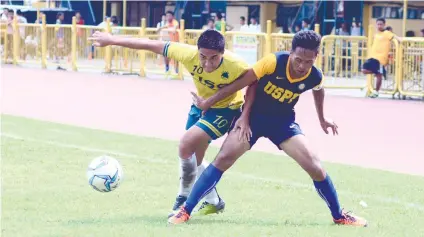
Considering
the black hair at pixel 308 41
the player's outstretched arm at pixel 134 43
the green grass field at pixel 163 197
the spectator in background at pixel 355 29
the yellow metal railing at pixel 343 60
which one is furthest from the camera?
the spectator in background at pixel 355 29

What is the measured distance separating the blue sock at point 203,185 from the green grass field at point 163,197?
164mm

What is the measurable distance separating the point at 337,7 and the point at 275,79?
22.6 metres

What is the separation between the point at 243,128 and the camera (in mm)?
7605

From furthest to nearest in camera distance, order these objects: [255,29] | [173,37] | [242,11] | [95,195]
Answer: [242,11] < [255,29] < [173,37] < [95,195]

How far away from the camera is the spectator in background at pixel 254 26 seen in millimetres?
29641

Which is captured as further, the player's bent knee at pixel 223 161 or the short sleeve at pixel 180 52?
the short sleeve at pixel 180 52

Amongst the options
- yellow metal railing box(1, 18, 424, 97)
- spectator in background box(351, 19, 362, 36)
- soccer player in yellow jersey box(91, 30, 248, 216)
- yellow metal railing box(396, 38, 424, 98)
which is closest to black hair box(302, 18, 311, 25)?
spectator in background box(351, 19, 362, 36)

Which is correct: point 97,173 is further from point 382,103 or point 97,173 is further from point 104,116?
point 382,103

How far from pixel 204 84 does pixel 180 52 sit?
325 mm

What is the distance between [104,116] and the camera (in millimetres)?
16922

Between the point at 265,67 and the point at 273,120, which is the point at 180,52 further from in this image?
the point at 273,120

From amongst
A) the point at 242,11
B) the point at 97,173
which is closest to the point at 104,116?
the point at 97,173

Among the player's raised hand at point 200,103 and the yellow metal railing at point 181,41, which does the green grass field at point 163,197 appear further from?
the yellow metal railing at point 181,41

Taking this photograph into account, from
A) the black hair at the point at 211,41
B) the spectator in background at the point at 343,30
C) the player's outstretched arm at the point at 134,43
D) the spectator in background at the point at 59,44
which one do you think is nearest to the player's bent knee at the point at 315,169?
the black hair at the point at 211,41
